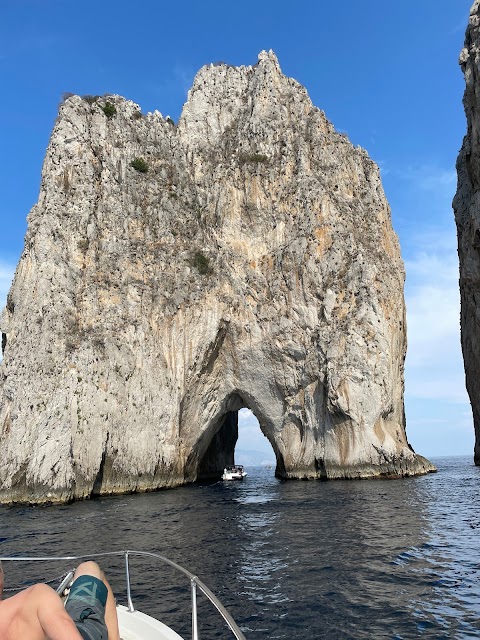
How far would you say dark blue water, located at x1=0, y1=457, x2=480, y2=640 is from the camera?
1001cm

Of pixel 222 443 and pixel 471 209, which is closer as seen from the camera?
pixel 471 209

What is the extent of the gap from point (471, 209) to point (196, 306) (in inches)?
912

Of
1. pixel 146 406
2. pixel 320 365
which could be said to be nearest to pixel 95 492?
pixel 146 406

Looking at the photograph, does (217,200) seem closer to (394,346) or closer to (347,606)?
(394,346)

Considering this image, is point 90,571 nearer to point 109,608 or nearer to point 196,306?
point 109,608

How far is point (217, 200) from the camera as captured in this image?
50.2 metres

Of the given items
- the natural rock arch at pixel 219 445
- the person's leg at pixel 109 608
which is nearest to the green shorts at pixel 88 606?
the person's leg at pixel 109 608

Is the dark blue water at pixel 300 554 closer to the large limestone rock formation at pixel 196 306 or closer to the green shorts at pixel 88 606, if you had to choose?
the green shorts at pixel 88 606

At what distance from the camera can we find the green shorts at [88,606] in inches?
158

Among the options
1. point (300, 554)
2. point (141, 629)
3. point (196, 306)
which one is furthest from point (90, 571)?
point (196, 306)

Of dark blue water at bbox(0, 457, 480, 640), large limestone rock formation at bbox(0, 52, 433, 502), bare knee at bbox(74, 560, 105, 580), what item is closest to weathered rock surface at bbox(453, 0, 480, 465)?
large limestone rock formation at bbox(0, 52, 433, 502)

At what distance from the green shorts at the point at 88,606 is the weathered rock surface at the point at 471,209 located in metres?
31.1

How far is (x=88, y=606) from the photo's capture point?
13.9 ft

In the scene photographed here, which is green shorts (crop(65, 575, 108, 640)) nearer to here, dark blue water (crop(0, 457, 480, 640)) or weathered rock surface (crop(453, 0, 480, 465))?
dark blue water (crop(0, 457, 480, 640))
